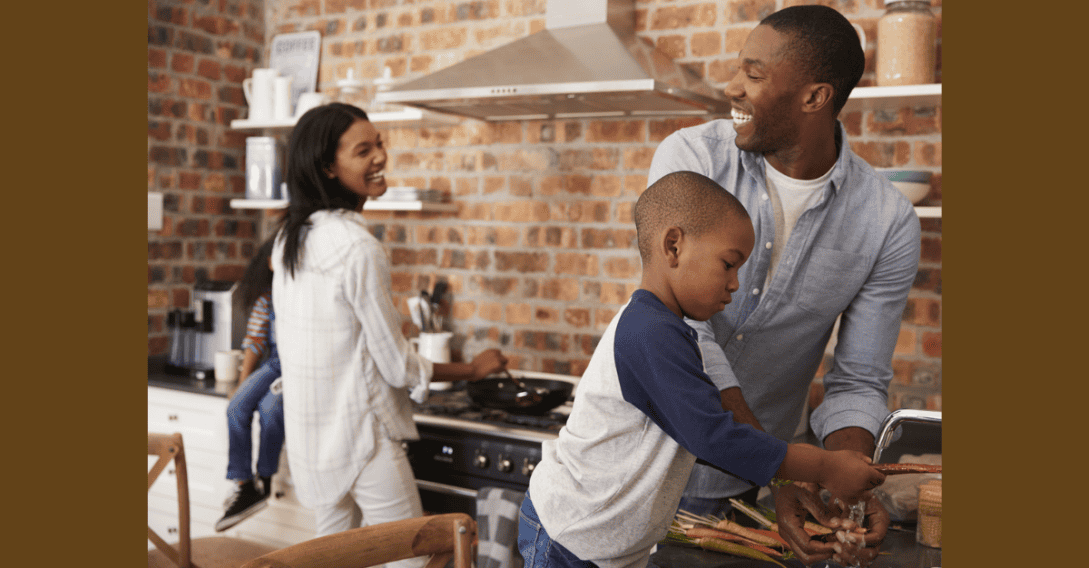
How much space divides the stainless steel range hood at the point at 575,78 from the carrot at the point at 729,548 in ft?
4.20

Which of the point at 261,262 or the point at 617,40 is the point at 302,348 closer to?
the point at 261,262

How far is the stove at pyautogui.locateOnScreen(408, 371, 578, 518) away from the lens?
228cm

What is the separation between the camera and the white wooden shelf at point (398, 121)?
2.93m

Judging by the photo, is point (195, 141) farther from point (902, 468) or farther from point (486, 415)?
point (902, 468)

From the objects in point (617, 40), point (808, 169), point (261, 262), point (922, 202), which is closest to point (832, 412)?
point (808, 169)

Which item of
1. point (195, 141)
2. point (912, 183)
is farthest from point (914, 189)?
point (195, 141)

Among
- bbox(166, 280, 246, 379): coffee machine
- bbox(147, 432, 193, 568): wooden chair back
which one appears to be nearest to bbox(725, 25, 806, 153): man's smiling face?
bbox(147, 432, 193, 568): wooden chair back

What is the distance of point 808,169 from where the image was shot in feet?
4.98

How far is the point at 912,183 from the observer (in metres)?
2.20

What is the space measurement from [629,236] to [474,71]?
2.54 feet

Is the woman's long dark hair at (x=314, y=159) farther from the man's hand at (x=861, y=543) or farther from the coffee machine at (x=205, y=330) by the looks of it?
the man's hand at (x=861, y=543)

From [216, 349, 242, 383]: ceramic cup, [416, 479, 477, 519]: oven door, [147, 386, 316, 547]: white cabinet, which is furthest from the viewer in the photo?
[216, 349, 242, 383]: ceramic cup

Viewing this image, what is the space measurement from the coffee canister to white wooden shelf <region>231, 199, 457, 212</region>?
5cm

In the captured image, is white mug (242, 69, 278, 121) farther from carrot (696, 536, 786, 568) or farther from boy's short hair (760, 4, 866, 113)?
carrot (696, 536, 786, 568)
